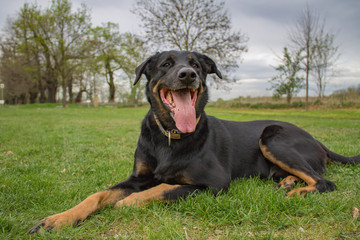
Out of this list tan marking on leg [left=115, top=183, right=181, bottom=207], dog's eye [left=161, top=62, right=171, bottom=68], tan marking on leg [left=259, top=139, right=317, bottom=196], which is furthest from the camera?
dog's eye [left=161, top=62, right=171, bottom=68]

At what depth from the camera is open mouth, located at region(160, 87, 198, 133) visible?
289 centimetres

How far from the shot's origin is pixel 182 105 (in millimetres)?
2994

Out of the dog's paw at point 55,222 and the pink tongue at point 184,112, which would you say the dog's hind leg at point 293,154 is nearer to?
the pink tongue at point 184,112

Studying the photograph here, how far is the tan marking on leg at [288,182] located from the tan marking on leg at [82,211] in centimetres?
195

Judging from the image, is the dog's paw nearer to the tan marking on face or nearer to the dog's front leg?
the dog's front leg

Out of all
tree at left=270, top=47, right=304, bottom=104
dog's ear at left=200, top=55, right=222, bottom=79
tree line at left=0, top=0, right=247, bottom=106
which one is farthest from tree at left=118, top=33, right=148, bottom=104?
dog's ear at left=200, top=55, right=222, bottom=79

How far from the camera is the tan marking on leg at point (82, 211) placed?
2010mm

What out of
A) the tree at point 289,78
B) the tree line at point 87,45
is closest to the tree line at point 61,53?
the tree line at point 87,45

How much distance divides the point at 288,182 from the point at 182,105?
167 cm

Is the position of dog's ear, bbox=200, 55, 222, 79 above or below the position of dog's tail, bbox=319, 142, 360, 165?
above

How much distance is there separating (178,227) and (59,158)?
379 cm

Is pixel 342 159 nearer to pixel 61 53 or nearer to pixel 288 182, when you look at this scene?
pixel 288 182

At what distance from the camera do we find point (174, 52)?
344 cm

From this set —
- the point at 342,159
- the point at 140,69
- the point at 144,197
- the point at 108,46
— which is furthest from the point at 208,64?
the point at 108,46
